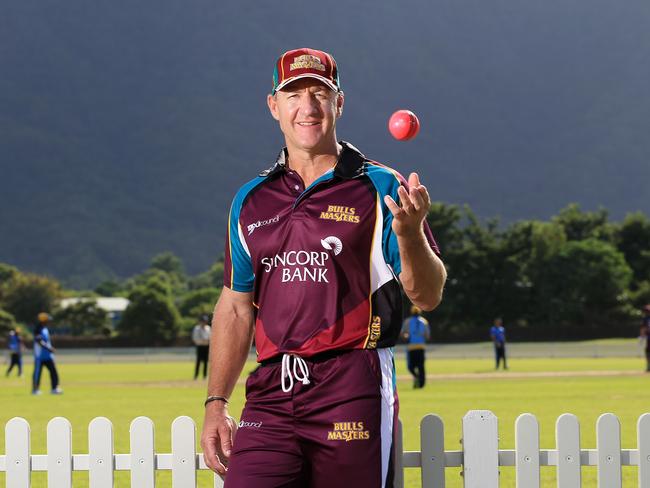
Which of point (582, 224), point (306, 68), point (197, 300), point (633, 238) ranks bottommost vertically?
point (306, 68)

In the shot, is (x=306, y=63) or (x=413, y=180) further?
(x=306, y=63)

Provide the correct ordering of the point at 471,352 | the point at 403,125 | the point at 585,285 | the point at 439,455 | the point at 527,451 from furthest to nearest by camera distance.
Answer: the point at 585,285, the point at 471,352, the point at 527,451, the point at 439,455, the point at 403,125

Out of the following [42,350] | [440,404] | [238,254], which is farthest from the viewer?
[42,350]

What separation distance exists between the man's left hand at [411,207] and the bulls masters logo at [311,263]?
1.42 feet

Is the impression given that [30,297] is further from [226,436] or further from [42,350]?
[226,436]

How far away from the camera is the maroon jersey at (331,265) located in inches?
181

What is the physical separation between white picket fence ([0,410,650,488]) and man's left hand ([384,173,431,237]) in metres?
2.04

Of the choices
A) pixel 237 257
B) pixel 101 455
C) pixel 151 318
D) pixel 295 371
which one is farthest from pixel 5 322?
pixel 295 371

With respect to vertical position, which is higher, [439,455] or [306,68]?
[306,68]

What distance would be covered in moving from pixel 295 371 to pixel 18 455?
2627 millimetres

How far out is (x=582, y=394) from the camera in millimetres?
25156

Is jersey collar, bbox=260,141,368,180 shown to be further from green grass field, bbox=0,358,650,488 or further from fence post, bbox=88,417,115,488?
green grass field, bbox=0,358,650,488

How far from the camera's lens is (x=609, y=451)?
6.27 m

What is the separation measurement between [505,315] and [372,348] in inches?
4237
